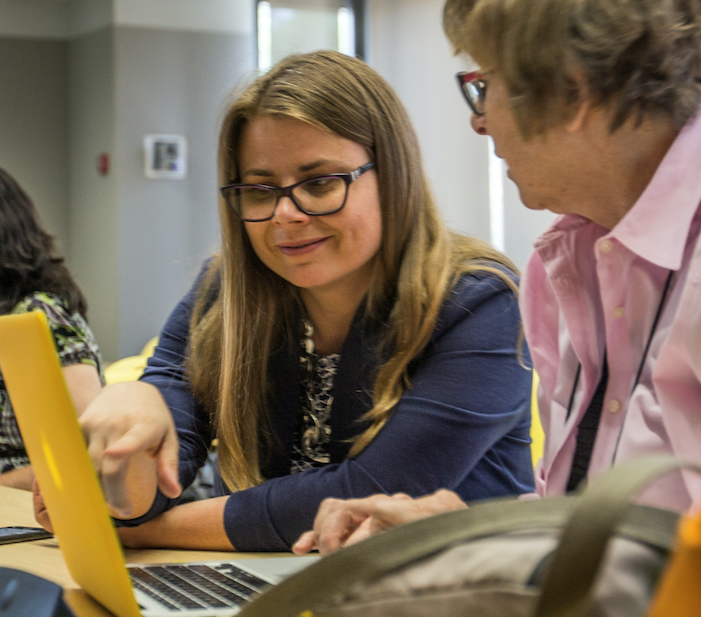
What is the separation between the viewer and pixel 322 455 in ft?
4.72

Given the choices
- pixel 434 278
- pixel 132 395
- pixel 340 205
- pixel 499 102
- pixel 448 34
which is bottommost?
pixel 132 395

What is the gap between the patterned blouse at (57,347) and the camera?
6.38ft

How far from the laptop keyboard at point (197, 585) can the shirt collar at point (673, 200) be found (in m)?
0.57

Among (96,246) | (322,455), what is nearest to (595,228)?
(322,455)

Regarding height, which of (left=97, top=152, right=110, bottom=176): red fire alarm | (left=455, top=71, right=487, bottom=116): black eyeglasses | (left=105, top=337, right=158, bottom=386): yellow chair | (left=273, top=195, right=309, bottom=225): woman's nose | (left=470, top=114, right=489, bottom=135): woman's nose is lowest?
(left=105, top=337, right=158, bottom=386): yellow chair

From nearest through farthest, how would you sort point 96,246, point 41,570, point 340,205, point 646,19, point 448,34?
point 646,19
point 41,570
point 448,34
point 340,205
point 96,246

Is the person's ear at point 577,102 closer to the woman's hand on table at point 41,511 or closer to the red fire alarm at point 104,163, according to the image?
the woman's hand on table at point 41,511

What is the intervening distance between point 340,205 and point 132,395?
1.62 ft

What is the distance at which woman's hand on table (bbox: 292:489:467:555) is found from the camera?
0.89 m

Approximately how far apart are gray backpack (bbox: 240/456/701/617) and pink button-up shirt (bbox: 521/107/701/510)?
448 mm

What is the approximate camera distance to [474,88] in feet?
3.54

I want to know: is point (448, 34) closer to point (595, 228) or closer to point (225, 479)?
point (595, 228)

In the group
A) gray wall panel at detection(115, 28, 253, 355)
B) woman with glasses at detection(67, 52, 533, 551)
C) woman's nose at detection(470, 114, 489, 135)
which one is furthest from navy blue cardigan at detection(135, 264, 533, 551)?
gray wall panel at detection(115, 28, 253, 355)

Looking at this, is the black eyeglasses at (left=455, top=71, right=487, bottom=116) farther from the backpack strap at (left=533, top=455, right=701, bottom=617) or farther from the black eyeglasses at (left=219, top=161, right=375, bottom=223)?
the backpack strap at (left=533, top=455, right=701, bottom=617)
